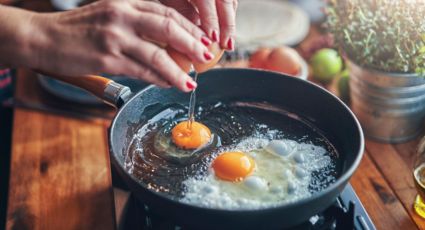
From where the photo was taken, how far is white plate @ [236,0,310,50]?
205 cm

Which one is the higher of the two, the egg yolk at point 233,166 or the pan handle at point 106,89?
the pan handle at point 106,89

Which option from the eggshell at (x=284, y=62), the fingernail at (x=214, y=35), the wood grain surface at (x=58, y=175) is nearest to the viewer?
the fingernail at (x=214, y=35)

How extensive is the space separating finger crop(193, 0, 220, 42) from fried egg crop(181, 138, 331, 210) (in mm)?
292

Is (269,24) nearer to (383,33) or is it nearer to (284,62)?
(284,62)

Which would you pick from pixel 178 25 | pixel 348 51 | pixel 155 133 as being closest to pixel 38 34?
pixel 178 25

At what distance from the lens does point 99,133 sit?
65.1 inches

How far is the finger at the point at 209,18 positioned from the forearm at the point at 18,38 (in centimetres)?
36

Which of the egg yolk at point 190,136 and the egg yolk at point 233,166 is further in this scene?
the egg yolk at point 190,136

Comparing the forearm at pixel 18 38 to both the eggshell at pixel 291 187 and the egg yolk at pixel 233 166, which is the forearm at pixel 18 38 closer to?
the egg yolk at pixel 233 166

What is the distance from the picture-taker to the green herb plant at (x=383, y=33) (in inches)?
56.1

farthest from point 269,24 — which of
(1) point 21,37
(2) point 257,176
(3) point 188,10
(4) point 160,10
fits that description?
(1) point 21,37

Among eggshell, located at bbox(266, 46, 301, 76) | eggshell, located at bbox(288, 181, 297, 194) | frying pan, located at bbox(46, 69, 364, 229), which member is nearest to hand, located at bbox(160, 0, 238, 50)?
frying pan, located at bbox(46, 69, 364, 229)

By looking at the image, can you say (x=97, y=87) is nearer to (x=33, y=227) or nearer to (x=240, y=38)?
(x=33, y=227)

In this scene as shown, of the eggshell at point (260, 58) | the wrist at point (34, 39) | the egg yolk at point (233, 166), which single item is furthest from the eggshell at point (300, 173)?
the eggshell at point (260, 58)
